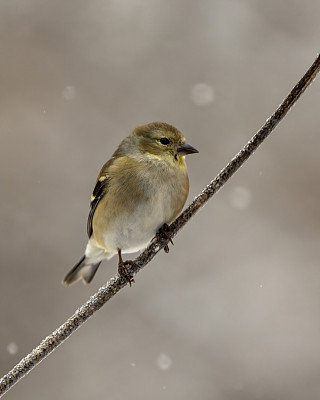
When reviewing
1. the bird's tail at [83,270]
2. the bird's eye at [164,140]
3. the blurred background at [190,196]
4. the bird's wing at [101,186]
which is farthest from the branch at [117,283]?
the blurred background at [190,196]

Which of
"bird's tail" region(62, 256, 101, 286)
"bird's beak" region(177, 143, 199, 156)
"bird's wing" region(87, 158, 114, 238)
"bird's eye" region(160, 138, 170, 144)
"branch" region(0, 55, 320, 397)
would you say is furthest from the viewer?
"bird's tail" region(62, 256, 101, 286)

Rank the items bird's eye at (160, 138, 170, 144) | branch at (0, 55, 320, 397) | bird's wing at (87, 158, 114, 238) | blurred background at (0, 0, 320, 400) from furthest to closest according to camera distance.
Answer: blurred background at (0, 0, 320, 400)
bird's wing at (87, 158, 114, 238)
bird's eye at (160, 138, 170, 144)
branch at (0, 55, 320, 397)

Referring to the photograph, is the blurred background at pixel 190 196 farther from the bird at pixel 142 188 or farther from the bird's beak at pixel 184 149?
the bird's beak at pixel 184 149

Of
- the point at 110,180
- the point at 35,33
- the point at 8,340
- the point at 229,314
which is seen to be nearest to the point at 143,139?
the point at 110,180

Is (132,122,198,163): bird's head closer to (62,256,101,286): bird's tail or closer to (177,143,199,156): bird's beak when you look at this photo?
(177,143,199,156): bird's beak

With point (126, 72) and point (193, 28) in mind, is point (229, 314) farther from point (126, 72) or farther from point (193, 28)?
point (193, 28)

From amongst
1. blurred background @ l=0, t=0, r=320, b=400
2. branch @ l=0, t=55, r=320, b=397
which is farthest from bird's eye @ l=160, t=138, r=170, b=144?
blurred background @ l=0, t=0, r=320, b=400

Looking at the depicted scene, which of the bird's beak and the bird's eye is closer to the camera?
the bird's beak
